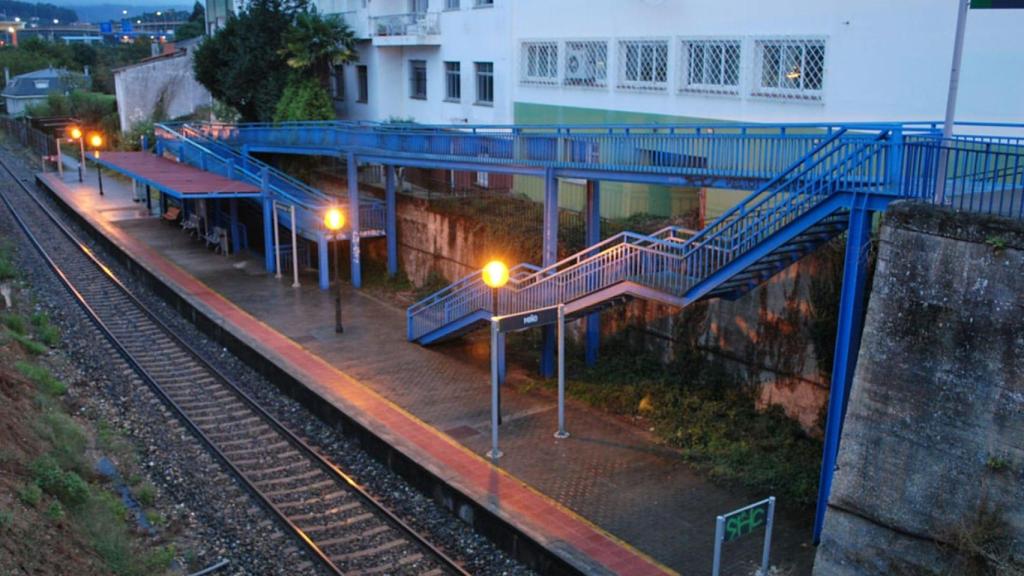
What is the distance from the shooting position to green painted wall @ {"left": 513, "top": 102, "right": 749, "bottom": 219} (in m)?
19.7

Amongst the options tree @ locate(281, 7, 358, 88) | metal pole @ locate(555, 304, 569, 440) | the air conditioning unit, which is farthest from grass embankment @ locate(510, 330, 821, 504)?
tree @ locate(281, 7, 358, 88)

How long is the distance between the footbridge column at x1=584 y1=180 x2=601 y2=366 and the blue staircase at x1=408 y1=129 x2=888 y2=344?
3.37 feet

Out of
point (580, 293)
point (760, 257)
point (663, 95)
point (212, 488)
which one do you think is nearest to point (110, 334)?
point (212, 488)

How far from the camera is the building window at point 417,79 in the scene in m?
30.0

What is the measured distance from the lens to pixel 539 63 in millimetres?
24625

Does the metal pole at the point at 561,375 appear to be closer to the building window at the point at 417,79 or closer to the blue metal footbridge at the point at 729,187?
the blue metal footbridge at the point at 729,187

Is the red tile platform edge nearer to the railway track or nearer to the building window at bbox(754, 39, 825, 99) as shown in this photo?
the railway track

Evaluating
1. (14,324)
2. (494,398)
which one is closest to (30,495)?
(494,398)

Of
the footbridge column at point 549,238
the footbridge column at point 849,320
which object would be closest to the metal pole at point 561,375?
the footbridge column at point 549,238

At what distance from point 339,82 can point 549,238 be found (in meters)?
20.9

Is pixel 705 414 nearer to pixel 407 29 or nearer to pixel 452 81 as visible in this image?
pixel 452 81

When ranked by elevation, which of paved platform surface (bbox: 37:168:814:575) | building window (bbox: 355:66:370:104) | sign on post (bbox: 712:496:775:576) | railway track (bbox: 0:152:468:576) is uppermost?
building window (bbox: 355:66:370:104)

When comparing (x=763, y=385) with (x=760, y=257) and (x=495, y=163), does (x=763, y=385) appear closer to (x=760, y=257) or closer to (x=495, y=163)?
(x=760, y=257)

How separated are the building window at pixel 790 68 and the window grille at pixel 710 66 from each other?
0.63 meters
